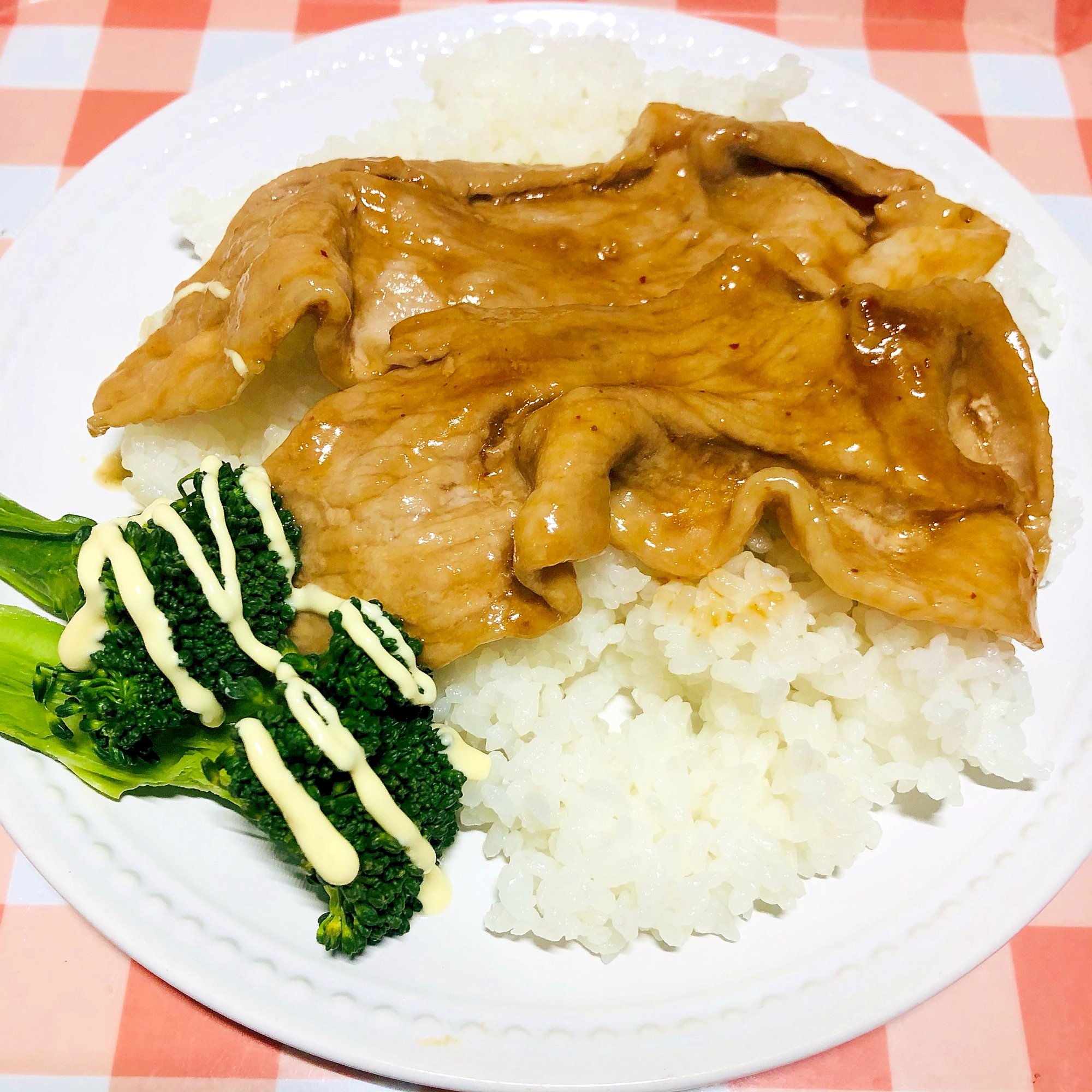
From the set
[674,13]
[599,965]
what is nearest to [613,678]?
[599,965]

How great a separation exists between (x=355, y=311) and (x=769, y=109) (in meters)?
1.94

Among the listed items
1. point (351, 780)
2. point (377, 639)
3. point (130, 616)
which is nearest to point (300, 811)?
point (351, 780)

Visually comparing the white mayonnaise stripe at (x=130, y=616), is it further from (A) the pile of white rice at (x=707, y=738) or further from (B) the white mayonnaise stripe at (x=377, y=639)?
(A) the pile of white rice at (x=707, y=738)

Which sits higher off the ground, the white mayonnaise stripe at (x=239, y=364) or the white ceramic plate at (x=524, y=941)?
the white mayonnaise stripe at (x=239, y=364)

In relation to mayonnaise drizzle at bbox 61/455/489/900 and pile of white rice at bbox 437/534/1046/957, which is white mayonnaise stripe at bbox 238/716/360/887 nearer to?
mayonnaise drizzle at bbox 61/455/489/900

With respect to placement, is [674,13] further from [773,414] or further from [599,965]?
[599,965]

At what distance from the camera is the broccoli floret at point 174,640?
2072 mm

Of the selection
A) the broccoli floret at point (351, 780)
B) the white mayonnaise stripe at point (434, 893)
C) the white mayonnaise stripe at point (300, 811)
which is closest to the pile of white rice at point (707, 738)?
the white mayonnaise stripe at point (434, 893)

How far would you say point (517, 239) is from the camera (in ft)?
8.92

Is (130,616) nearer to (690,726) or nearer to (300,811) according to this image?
(300,811)

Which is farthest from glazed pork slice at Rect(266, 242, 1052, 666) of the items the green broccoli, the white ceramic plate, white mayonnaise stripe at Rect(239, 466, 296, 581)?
the white ceramic plate

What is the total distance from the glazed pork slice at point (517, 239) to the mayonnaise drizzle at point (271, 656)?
426mm

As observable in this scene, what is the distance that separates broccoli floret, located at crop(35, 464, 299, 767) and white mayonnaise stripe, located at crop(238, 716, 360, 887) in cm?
22

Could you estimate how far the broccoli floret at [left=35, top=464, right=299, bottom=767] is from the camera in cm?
207
